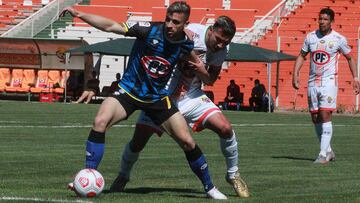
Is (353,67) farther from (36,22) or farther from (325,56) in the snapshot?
(36,22)

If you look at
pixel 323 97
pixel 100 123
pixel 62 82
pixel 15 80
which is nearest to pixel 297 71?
pixel 323 97

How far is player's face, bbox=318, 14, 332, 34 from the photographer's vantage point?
16062 mm

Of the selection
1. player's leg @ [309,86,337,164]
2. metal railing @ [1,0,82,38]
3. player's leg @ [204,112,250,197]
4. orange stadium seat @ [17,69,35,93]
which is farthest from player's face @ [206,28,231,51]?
metal railing @ [1,0,82,38]

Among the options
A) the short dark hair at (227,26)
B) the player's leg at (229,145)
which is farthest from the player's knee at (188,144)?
the short dark hair at (227,26)

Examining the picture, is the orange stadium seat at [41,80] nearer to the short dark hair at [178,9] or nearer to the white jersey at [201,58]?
the white jersey at [201,58]

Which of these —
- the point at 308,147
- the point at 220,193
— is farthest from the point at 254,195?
the point at 308,147

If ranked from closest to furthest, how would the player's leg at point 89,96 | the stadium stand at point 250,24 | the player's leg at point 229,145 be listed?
the player's leg at point 229,145 → the player's leg at point 89,96 → the stadium stand at point 250,24

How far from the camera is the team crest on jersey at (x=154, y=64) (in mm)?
10281

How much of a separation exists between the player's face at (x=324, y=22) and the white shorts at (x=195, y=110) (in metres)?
5.34

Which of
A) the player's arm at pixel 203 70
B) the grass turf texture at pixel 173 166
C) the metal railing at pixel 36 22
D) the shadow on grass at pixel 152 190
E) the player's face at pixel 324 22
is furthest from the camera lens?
the metal railing at pixel 36 22

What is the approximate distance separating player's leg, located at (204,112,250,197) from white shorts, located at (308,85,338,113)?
5227 mm

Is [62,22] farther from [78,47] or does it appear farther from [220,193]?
[220,193]

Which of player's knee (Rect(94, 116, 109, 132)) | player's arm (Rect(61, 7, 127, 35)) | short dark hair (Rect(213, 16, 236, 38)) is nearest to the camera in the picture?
Result: player's arm (Rect(61, 7, 127, 35))

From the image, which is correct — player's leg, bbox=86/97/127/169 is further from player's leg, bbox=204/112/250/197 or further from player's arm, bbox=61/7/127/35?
player's leg, bbox=204/112/250/197
